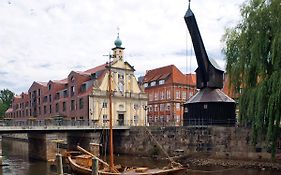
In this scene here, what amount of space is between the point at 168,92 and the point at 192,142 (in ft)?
93.8

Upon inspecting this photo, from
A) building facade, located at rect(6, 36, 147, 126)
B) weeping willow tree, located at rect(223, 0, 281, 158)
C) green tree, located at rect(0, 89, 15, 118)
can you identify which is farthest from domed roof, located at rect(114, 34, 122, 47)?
green tree, located at rect(0, 89, 15, 118)

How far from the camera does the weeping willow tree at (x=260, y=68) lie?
70.6ft

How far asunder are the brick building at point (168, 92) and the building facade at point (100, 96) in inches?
348

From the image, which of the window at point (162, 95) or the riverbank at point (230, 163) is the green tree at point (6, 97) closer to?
the window at point (162, 95)

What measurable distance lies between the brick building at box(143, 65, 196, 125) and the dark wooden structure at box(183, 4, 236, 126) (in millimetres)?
22930

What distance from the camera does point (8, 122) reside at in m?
34.1

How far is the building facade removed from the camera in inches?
1992

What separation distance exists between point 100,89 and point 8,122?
18591 mm

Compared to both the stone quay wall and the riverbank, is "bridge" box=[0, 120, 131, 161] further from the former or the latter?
the riverbank

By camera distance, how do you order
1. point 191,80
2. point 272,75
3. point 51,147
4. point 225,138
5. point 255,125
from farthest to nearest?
point 191,80, point 51,147, point 225,138, point 255,125, point 272,75

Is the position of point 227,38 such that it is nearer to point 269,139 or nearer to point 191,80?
point 269,139

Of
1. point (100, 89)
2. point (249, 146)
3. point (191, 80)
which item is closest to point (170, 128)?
point (249, 146)

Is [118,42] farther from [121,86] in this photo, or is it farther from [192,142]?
[192,142]

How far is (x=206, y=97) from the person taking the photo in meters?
37.9
